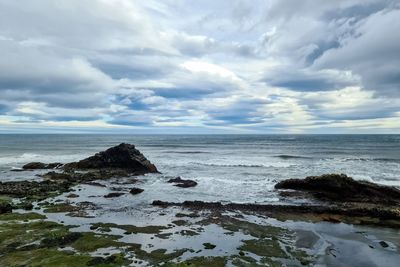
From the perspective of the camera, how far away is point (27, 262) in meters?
15.6

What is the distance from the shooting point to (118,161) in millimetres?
52844

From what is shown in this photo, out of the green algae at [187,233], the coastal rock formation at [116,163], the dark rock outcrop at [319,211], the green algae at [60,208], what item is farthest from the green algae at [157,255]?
the coastal rock formation at [116,163]

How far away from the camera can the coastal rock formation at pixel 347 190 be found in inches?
1184

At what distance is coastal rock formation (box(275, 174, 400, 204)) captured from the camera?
98.6ft

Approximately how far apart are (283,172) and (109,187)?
25452 millimetres

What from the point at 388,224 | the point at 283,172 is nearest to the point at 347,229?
the point at 388,224

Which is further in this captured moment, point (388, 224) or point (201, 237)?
point (388, 224)

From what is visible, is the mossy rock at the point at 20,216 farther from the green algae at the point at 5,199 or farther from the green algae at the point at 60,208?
the green algae at the point at 5,199

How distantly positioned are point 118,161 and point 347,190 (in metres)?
33.5

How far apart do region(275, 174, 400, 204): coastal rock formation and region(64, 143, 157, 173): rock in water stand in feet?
82.5

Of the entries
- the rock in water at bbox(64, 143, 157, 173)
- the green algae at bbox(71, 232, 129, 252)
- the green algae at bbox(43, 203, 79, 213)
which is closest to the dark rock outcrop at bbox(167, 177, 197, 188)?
the rock in water at bbox(64, 143, 157, 173)

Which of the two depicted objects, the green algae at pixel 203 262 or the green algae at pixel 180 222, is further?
the green algae at pixel 180 222

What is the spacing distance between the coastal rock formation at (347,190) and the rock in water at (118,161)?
82.5ft

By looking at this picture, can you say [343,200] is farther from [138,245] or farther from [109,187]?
[109,187]
